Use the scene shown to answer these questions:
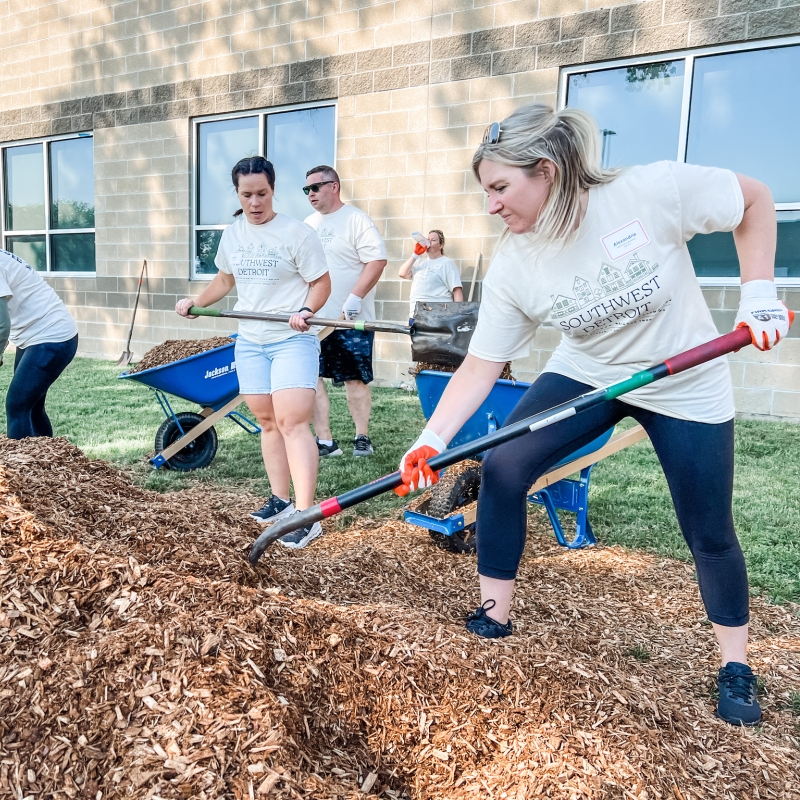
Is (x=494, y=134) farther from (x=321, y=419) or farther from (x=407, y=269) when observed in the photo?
(x=407, y=269)

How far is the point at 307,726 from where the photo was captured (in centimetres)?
175

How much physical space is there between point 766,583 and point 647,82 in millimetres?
5447

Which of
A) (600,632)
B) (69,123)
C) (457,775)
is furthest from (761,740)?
(69,123)

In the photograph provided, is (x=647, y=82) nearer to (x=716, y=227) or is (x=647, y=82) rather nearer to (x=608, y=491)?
(x=608, y=491)

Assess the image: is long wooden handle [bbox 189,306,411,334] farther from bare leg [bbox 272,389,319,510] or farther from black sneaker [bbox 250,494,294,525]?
black sneaker [bbox 250,494,294,525]

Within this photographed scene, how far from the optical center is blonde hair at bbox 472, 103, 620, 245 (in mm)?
1970

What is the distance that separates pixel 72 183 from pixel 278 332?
943cm

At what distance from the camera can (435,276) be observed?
7336 mm

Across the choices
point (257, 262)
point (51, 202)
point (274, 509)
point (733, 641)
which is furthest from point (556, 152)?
point (51, 202)

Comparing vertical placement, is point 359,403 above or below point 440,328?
below

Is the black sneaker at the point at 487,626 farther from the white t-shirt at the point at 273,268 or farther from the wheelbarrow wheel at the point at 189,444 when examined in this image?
the wheelbarrow wheel at the point at 189,444

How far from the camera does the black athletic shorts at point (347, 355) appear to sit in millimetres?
5375

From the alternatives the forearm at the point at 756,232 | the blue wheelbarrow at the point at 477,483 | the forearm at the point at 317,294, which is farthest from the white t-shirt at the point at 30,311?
the forearm at the point at 756,232

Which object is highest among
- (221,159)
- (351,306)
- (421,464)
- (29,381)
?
(221,159)
